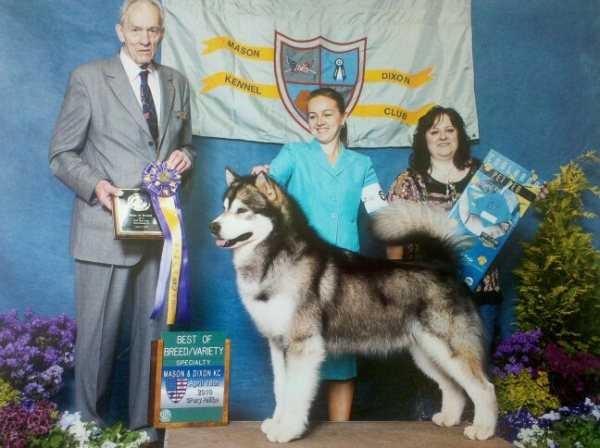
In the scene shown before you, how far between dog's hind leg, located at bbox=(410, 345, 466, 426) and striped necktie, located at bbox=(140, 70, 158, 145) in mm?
1651

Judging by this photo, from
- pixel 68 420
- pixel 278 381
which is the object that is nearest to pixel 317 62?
pixel 278 381

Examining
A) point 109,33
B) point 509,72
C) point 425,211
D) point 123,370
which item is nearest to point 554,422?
point 425,211

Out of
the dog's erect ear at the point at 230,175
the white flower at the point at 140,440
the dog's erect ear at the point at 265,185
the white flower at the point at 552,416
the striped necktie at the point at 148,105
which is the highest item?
the striped necktie at the point at 148,105

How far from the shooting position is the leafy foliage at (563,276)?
3316mm

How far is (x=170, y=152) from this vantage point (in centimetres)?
293

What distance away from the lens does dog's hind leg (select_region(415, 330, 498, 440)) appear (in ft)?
9.25

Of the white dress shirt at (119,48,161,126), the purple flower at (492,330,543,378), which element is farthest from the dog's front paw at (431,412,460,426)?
the white dress shirt at (119,48,161,126)

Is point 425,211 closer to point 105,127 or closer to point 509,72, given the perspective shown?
point 509,72

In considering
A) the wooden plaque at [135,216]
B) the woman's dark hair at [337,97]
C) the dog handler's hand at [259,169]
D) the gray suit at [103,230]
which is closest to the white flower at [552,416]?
the woman's dark hair at [337,97]

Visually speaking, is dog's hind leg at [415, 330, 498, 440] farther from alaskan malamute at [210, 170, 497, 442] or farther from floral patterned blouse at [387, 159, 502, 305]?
floral patterned blouse at [387, 159, 502, 305]

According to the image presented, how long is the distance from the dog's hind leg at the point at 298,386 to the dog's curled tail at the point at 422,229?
77cm

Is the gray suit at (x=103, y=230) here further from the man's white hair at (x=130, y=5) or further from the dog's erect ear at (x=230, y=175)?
the dog's erect ear at (x=230, y=175)

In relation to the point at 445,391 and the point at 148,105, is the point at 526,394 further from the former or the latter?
the point at 148,105

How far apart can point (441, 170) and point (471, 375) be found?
1.15 meters
